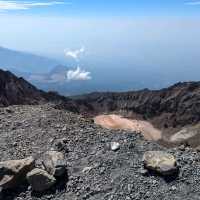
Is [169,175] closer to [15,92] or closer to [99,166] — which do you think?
[99,166]

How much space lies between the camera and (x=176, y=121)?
100188 millimetres

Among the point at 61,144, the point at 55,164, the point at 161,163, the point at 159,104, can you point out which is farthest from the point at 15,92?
the point at 161,163

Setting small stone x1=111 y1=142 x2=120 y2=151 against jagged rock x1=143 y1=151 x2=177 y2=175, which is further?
small stone x1=111 y1=142 x2=120 y2=151

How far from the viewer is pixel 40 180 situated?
50.7 ft

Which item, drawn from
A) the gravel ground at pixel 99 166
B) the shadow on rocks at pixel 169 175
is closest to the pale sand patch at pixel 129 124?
the gravel ground at pixel 99 166

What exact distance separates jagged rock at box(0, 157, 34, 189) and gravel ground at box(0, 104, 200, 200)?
0.81 ft

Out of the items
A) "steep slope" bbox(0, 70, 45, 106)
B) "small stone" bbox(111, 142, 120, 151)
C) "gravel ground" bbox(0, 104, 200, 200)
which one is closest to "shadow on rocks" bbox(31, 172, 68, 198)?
"gravel ground" bbox(0, 104, 200, 200)

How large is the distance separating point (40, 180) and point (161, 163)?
3.65 metres

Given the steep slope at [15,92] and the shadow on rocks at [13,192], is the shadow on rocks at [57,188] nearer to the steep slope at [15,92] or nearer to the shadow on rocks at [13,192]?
the shadow on rocks at [13,192]

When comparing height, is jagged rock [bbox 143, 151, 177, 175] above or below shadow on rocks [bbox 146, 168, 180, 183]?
above

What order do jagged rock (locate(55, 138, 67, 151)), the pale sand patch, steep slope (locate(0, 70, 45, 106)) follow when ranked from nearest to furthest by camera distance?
jagged rock (locate(55, 138, 67, 151))
steep slope (locate(0, 70, 45, 106))
the pale sand patch

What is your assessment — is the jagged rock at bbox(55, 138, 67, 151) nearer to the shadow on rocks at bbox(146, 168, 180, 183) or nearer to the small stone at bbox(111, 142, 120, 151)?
the small stone at bbox(111, 142, 120, 151)

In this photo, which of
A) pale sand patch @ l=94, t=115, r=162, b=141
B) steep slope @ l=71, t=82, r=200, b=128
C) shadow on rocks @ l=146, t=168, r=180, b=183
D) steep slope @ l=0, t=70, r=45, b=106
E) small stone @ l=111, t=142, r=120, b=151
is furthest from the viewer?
steep slope @ l=71, t=82, r=200, b=128

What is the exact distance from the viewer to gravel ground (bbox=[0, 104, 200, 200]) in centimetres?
1502
